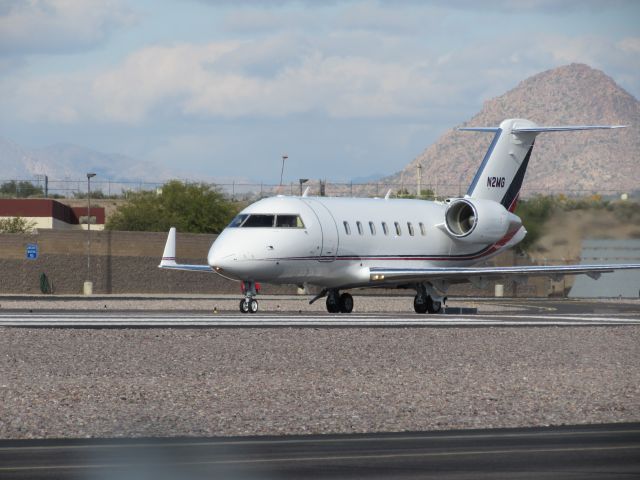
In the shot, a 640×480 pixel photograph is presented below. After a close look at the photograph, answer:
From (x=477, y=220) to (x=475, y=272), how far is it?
4018 mm

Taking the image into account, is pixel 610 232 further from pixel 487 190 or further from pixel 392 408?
pixel 392 408

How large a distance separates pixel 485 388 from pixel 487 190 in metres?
25.2

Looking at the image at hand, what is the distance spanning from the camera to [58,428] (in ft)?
45.2

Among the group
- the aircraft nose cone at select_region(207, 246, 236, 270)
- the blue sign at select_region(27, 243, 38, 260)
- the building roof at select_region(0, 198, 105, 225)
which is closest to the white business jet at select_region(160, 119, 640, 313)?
the aircraft nose cone at select_region(207, 246, 236, 270)

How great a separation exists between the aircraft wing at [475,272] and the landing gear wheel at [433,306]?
94 cm

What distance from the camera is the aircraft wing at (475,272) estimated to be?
3516 centimetres

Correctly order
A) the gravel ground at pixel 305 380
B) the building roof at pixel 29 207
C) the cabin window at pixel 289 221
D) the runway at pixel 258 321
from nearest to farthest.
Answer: the gravel ground at pixel 305 380, the runway at pixel 258 321, the cabin window at pixel 289 221, the building roof at pixel 29 207

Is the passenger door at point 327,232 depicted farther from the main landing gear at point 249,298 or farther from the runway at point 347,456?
the runway at point 347,456

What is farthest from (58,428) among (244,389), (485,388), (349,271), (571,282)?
(571,282)

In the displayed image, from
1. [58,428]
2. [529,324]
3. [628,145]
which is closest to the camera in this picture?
[58,428]

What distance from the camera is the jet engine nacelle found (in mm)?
40219

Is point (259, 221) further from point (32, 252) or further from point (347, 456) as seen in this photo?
point (32, 252)

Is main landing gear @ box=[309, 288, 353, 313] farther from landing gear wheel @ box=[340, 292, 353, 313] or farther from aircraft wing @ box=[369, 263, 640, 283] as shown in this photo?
aircraft wing @ box=[369, 263, 640, 283]

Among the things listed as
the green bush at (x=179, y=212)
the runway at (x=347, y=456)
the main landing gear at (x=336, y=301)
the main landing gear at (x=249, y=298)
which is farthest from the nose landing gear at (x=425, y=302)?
the green bush at (x=179, y=212)
